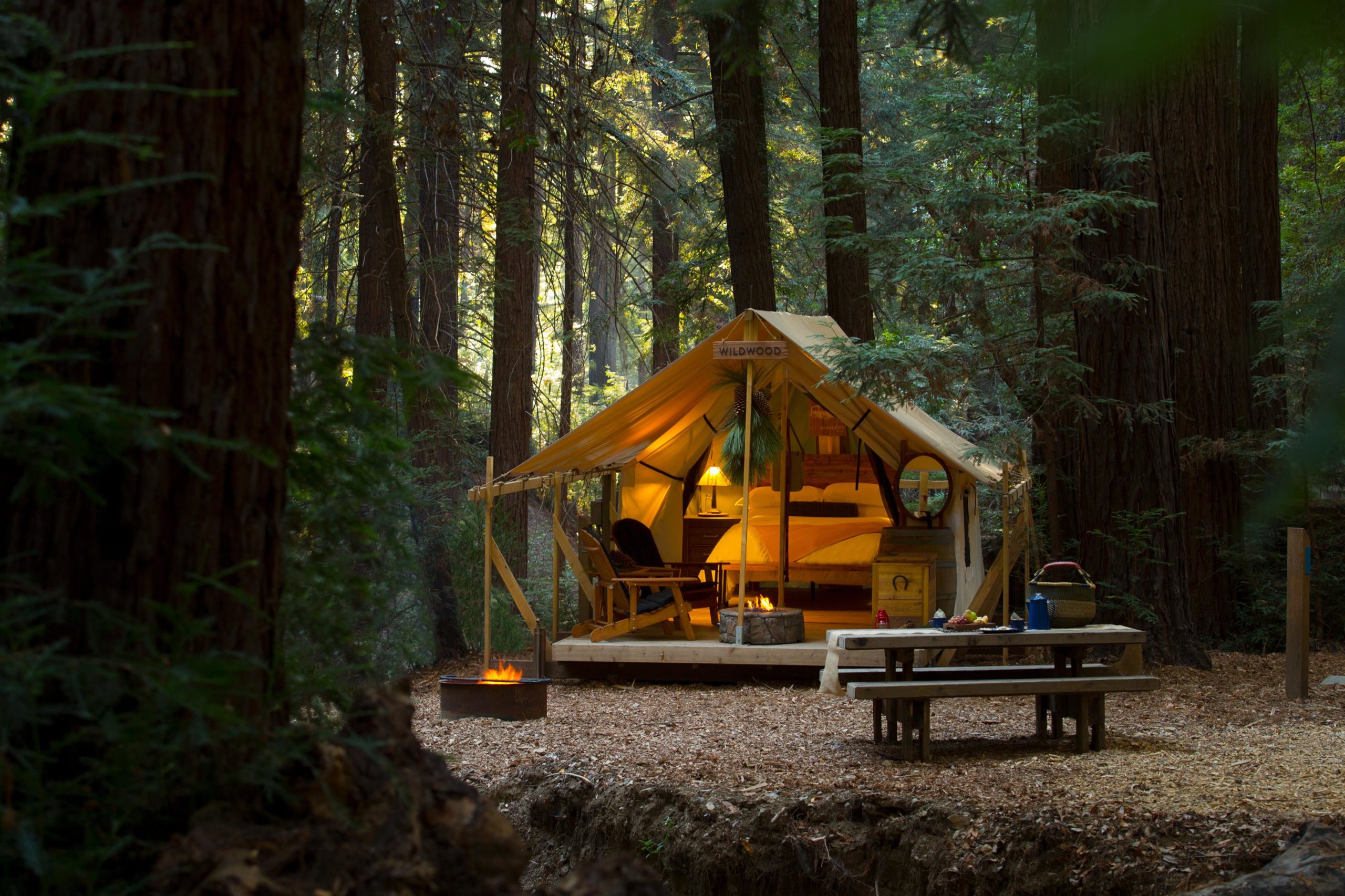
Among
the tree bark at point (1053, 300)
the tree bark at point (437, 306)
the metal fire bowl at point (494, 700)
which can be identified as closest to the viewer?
the metal fire bowl at point (494, 700)

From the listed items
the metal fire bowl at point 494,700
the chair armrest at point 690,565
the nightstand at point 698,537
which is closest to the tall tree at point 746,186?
the nightstand at point 698,537

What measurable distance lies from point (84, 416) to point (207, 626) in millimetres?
374

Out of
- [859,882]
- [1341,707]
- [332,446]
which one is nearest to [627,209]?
[1341,707]

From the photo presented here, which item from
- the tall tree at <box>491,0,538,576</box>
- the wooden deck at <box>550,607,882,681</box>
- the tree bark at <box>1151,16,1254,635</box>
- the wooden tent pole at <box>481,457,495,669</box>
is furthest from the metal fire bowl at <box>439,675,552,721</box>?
the tree bark at <box>1151,16,1254,635</box>

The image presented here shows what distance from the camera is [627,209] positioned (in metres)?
16.6

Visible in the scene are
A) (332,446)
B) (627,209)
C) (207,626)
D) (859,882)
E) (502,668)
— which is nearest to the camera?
(207,626)

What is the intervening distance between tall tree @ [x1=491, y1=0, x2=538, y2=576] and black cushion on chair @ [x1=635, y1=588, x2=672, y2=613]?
1575 mm

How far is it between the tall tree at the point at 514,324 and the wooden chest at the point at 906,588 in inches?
121

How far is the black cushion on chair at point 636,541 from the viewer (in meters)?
8.56

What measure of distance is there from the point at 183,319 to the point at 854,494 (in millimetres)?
8995

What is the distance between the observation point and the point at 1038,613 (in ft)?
17.8

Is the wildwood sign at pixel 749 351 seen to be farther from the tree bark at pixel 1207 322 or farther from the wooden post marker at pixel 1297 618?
the wooden post marker at pixel 1297 618

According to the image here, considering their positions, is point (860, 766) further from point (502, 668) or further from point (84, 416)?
point (84, 416)

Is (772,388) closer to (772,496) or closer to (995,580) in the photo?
(772,496)
